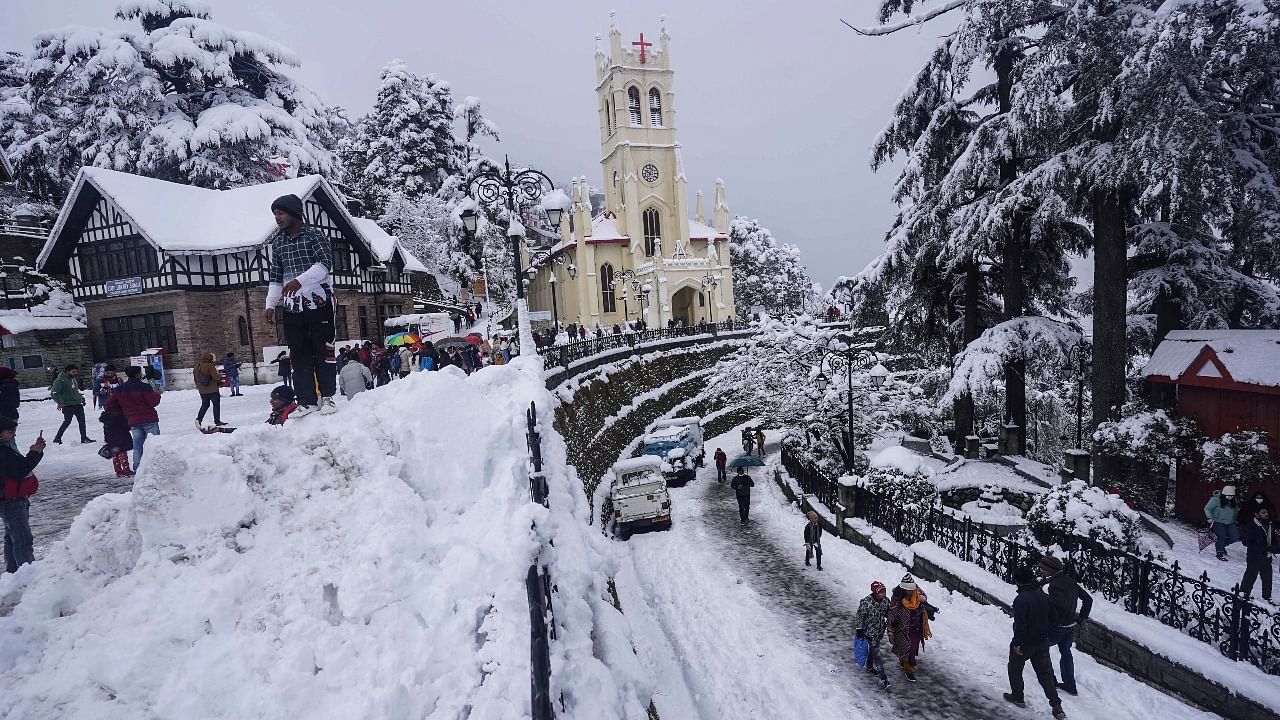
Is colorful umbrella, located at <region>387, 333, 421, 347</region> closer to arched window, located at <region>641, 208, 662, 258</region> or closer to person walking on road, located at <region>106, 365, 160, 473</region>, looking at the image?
person walking on road, located at <region>106, 365, 160, 473</region>

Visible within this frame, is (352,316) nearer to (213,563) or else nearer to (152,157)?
(152,157)

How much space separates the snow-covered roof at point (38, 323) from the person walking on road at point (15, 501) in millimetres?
27613

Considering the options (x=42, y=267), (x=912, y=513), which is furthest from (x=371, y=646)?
(x=42, y=267)

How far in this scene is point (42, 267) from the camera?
25047 millimetres

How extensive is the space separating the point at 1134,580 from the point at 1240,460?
5.34 m

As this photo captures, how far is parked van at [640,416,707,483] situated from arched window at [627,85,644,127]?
39482 mm

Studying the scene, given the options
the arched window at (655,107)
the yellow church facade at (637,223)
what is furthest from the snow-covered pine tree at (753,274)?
the arched window at (655,107)

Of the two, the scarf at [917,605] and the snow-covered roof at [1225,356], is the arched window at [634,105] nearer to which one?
the snow-covered roof at [1225,356]

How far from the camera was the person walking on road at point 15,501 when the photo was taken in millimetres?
5320

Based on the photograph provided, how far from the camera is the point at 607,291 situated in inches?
2156

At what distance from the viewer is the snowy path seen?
7.88m

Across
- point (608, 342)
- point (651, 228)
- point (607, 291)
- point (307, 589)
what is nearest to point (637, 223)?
point (651, 228)

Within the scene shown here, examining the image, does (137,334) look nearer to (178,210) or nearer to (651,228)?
(178,210)

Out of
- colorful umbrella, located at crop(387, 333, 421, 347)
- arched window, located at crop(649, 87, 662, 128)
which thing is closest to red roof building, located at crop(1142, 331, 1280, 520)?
colorful umbrella, located at crop(387, 333, 421, 347)
